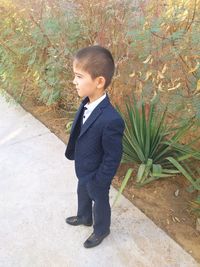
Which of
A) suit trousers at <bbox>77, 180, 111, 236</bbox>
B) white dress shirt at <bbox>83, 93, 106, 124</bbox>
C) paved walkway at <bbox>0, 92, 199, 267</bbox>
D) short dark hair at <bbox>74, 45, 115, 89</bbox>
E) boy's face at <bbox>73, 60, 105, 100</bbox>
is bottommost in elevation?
paved walkway at <bbox>0, 92, 199, 267</bbox>

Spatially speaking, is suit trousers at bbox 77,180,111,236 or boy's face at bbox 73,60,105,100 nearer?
boy's face at bbox 73,60,105,100

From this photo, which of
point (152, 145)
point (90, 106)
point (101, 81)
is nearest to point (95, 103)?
point (90, 106)

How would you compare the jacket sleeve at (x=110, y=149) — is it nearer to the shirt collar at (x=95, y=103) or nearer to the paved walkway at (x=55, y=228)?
the shirt collar at (x=95, y=103)

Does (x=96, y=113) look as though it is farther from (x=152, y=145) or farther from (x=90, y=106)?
(x=152, y=145)

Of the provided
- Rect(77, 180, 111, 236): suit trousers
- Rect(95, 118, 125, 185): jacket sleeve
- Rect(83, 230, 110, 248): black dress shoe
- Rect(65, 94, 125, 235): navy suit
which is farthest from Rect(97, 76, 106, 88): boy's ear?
Rect(83, 230, 110, 248): black dress shoe

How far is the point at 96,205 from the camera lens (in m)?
2.51

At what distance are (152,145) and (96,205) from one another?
40.6 inches

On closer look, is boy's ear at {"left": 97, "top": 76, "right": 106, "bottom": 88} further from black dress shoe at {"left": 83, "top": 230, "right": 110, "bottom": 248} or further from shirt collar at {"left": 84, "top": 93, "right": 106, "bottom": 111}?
black dress shoe at {"left": 83, "top": 230, "right": 110, "bottom": 248}

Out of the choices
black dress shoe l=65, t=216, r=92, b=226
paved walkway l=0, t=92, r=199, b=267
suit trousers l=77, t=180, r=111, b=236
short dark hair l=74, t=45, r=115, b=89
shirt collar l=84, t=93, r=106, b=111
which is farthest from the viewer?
black dress shoe l=65, t=216, r=92, b=226

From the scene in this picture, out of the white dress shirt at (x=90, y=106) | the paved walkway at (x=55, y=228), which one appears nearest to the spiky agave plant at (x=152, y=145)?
the paved walkway at (x=55, y=228)

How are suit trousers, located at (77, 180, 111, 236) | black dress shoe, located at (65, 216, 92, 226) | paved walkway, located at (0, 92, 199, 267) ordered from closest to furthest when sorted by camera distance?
suit trousers, located at (77, 180, 111, 236), paved walkway, located at (0, 92, 199, 267), black dress shoe, located at (65, 216, 92, 226)

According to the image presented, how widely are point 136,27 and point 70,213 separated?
1.65m

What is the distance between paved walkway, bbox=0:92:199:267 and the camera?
8.36 ft

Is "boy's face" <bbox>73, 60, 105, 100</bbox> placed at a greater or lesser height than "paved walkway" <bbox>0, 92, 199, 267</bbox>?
greater
